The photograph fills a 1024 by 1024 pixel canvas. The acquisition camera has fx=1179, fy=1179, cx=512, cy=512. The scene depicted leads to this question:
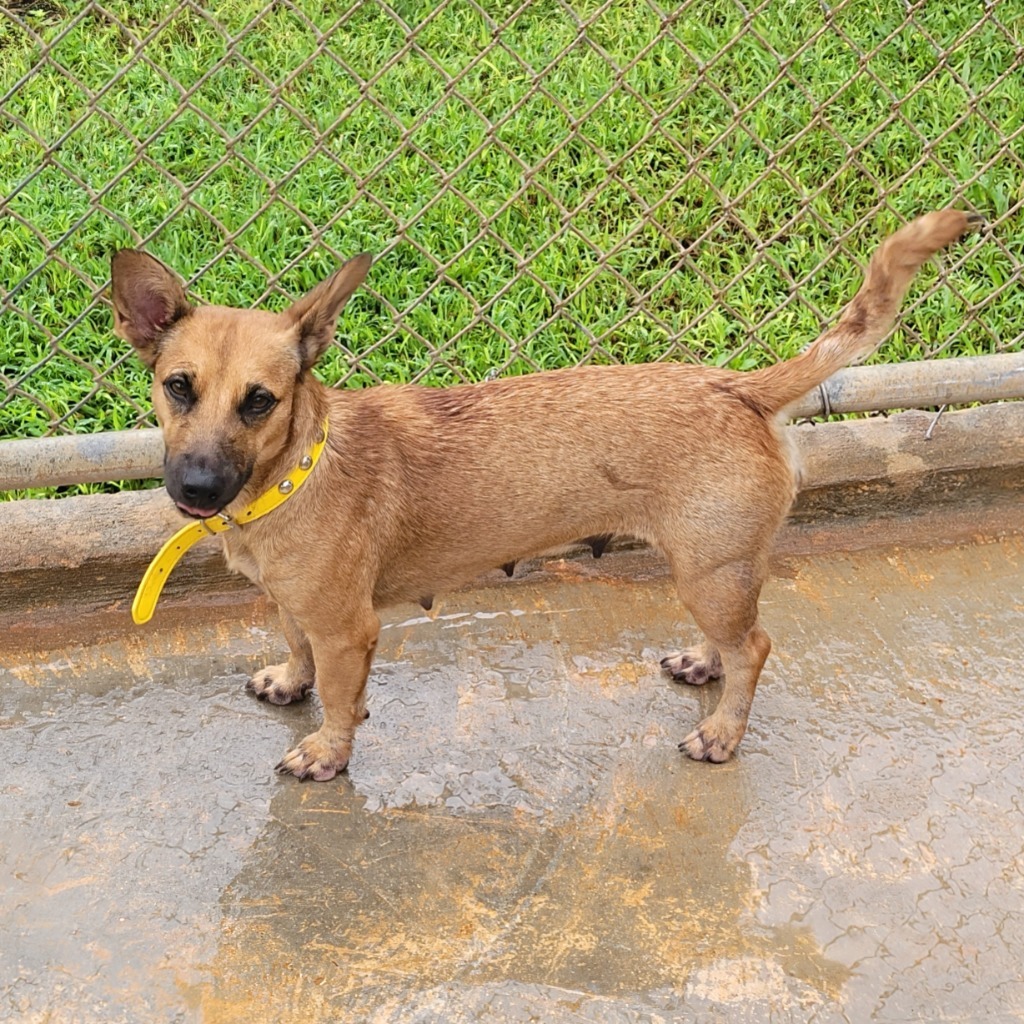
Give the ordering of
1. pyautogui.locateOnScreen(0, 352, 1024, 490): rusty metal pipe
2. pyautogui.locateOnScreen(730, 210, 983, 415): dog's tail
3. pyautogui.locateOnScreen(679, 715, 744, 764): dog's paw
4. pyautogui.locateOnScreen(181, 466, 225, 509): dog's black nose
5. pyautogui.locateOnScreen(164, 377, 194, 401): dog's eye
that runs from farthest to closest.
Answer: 1. pyautogui.locateOnScreen(0, 352, 1024, 490): rusty metal pipe
2. pyautogui.locateOnScreen(679, 715, 744, 764): dog's paw
3. pyautogui.locateOnScreen(730, 210, 983, 415): dog's tail
4. pyautogui.locateOnScreen(164, 377, 194, 401): dog's eye
5. pyautogui.locateOnScreen(181, 466, 225, 509): dog's black nose

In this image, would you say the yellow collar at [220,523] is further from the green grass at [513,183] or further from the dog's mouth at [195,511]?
the green grass at [513,183]

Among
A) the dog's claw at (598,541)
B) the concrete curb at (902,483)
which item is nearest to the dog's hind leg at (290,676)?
the concrete curb at (902,483)

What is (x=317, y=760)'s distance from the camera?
10.2 ft

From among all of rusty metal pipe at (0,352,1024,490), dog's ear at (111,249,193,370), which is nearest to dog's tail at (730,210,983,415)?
rusty metal pipe at (0,352,1024,490)

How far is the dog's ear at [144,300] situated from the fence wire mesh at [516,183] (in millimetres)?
1100

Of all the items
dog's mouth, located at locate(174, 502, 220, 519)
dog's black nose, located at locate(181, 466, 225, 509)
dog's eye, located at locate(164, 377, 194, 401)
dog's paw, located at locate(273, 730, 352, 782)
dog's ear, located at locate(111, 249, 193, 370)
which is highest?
dog's ear, located at locate(111, 249, 193, 370)

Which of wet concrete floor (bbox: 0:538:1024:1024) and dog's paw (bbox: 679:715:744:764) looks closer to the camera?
wet concrete floor (bbox: 0:538:1024:1024)

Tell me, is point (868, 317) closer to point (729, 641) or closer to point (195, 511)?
point (729, 641)

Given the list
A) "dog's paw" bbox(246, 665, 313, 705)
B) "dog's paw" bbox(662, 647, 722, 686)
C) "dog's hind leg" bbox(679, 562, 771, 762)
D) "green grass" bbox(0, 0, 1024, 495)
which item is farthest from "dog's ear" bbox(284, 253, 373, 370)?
"dog's paw" bbox(662, 647, 722, 686)

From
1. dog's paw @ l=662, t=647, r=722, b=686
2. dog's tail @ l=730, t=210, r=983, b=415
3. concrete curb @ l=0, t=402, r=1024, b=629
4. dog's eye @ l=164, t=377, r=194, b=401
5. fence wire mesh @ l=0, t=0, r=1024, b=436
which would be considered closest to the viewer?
dog's eye @ l=164, t=377, r=194, b=401

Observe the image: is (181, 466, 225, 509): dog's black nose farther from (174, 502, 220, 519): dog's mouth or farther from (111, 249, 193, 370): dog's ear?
(111, 249, 193, 370): dog's ear

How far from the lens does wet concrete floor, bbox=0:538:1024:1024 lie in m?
2.61

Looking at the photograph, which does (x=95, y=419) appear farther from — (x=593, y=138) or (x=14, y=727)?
(x=593, y=138)

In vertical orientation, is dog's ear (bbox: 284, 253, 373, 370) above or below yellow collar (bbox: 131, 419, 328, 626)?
above
